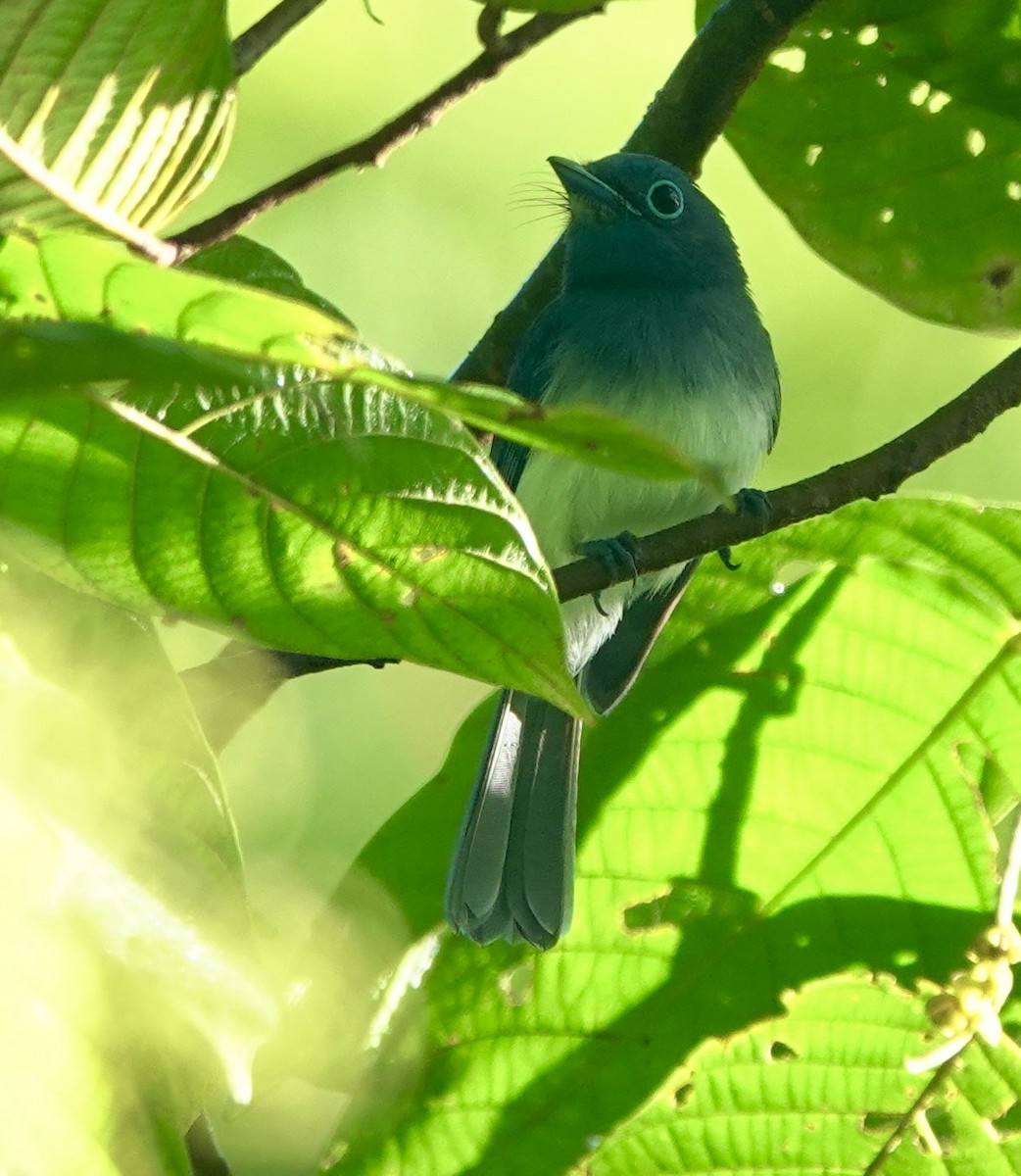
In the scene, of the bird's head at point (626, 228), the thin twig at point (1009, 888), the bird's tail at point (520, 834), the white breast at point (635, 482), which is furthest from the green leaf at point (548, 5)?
the bird's head at point (626, 228)

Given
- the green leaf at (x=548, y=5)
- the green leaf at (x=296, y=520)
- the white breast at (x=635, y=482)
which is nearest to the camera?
the green leaf at (x=296, y=520)

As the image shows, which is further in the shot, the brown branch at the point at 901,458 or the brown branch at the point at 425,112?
the brown branch at the point at 425,112

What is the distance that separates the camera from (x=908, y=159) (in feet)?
7.50

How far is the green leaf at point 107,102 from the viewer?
1506mm

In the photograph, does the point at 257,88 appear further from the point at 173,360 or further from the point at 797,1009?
the point at 173,360

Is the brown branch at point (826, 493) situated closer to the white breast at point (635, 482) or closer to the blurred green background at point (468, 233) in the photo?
the white breast at point (635, 482)

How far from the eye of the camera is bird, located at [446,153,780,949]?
11.2 ft

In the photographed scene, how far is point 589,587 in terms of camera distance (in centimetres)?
220

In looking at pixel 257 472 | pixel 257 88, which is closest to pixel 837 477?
pixel 257 472

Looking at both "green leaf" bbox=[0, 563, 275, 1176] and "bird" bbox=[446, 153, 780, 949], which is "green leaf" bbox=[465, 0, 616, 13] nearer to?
"green leaf" bbox=[0, 563, 275, 1176]

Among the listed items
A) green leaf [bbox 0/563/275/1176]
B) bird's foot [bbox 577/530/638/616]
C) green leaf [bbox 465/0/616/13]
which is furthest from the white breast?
green leaf [bbox 0/563/275/1176]

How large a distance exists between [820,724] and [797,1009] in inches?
12.9

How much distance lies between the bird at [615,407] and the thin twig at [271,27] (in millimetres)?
1185

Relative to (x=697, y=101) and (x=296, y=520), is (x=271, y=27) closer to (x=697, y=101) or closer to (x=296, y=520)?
(x=697, y=101)
